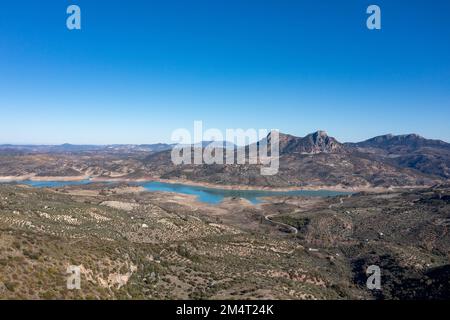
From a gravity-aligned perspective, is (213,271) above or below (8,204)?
below

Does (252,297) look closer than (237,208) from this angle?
Yes

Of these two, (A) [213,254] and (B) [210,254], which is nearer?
(B) [210,254]

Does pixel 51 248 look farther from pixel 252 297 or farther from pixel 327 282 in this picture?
pixel 327 282
